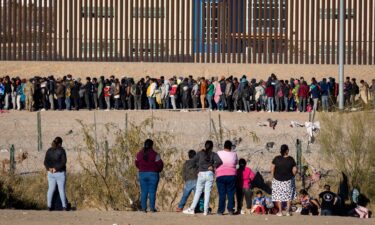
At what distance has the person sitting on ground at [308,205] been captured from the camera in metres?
27.4

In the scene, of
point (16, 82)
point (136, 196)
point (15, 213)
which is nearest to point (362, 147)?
point (136, 196)

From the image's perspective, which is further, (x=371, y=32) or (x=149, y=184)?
(x=371, y=32)

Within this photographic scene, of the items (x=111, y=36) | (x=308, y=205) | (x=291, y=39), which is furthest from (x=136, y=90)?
(x=308, y=205)

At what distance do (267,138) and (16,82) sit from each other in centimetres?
940

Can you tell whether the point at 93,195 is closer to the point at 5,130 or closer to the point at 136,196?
the point at 136,196

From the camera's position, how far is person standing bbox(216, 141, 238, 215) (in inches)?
999

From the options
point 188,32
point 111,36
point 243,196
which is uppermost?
point 188,32

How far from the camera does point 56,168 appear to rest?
2572 centimetres

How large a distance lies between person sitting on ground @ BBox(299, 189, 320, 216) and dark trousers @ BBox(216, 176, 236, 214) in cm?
200

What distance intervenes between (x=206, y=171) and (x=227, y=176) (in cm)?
40

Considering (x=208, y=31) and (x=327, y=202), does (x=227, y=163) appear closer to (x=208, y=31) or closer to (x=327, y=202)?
(x=327, y=202)

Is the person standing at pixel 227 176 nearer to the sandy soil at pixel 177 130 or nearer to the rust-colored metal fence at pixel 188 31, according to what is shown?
the sandy soil at pixel 177 130

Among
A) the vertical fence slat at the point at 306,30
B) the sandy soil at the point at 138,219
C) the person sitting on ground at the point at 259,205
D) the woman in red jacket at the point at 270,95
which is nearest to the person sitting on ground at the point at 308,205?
the person sitting on ground at the point at 259,205

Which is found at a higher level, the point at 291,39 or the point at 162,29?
the point at 162,29
